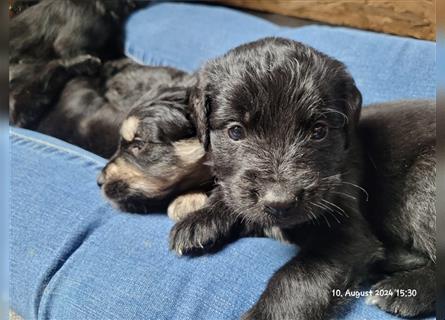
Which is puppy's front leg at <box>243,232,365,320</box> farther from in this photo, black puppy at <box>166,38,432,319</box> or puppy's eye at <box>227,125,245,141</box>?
puppy's eye at <box>227,125,245,141</box>

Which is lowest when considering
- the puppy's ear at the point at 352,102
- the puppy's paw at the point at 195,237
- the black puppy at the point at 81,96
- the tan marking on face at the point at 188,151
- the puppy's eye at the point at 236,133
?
the black puppy at the point at 81,96

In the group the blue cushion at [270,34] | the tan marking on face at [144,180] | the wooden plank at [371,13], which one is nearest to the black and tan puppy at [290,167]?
the tan marking on face at [144,180]

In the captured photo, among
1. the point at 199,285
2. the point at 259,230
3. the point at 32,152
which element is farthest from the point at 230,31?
the point at 199,285

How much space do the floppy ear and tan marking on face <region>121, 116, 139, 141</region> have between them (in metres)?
0.28

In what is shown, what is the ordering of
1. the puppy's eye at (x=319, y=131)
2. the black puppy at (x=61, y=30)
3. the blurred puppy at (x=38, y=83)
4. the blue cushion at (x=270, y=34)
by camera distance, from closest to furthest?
the puppy's eye at (x=319, y=131) → the blue cushion at (x=270, y=34) → the blurred puppy at (x=38, y=83) → the black puppy at (x=61, y=30)

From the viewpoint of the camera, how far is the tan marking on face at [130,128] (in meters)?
2.03

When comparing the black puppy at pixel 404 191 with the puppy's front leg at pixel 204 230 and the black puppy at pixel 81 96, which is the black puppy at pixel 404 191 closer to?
the puppy's front leg at pixel 204 230

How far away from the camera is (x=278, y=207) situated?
4.82 feet

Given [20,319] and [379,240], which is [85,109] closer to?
[20,319]

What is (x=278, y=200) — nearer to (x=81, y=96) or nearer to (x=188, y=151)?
(x=188, y=151)

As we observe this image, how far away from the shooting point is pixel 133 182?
204 centimetres

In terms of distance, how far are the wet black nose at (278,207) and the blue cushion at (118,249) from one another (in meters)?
0.29

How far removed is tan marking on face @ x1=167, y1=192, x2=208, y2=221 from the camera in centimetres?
195

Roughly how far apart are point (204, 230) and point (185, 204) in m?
0.24
